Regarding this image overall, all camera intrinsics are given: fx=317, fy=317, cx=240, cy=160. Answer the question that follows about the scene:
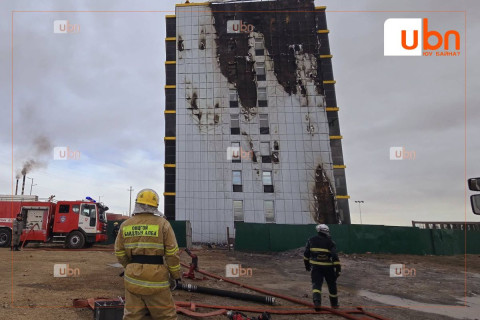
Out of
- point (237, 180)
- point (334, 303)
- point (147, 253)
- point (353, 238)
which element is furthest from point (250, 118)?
point (147, 253)

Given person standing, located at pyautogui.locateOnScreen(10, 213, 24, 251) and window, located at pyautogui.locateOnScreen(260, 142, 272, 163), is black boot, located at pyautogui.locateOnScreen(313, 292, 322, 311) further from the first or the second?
window, located at pyautogui.locateOnScreen(260, 142, 272, 163)

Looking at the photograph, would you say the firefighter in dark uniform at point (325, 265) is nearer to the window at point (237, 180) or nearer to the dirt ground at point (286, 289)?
the dirt ground at point (286, 289)

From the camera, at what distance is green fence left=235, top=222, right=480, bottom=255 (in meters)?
21.2

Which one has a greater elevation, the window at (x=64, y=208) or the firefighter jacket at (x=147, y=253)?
the firefighter jacket at (x=147, y=253)

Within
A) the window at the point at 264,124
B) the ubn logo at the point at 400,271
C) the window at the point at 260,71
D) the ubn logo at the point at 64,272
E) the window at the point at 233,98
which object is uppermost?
the window at the point at 260,71

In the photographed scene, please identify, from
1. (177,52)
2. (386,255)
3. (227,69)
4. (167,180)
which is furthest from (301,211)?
(177,52)

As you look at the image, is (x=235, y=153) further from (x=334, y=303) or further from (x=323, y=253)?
(x=334, y=303)

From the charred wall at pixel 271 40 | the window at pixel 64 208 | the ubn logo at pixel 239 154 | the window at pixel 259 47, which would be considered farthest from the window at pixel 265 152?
the window at pixel 64 208

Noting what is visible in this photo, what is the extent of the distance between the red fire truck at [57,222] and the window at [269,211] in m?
13.4

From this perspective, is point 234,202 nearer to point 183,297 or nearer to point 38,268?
point 38,268

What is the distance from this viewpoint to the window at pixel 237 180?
27.9 meters

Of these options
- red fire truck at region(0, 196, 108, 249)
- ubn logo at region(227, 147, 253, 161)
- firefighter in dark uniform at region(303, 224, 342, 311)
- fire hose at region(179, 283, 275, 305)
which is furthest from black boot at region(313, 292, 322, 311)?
ubn logo at region(227, 147, 253, 161)

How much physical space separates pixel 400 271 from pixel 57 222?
1864 centimetres

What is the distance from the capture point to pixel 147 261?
12.6ft
